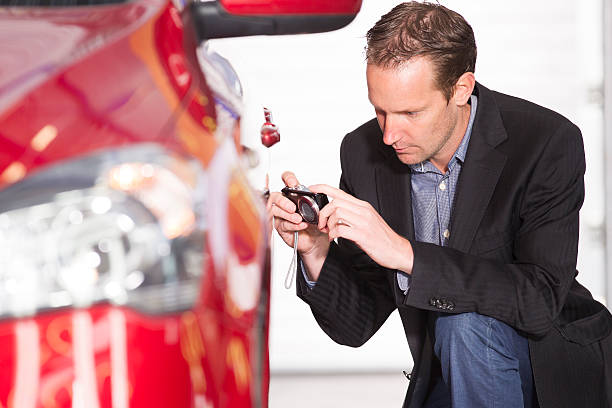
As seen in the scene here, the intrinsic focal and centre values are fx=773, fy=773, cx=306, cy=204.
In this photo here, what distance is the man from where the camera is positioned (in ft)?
4.99

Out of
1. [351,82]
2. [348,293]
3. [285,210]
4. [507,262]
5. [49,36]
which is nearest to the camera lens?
[49,36]

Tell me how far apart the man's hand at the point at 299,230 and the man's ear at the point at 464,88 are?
41 centimetres

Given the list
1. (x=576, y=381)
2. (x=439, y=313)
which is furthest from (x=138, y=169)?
(x=576, y=381)

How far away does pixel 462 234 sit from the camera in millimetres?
1636

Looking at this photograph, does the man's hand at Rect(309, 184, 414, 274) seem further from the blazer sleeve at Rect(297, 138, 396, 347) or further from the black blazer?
the blazer sleeve at Rect(297, 138, 396, 347)

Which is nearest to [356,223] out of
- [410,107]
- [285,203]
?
[285,203]

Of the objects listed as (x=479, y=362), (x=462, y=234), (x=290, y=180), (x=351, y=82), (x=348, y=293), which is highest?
(x=351, y=82)

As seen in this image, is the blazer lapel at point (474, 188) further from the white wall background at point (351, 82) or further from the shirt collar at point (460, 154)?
the white wall background at point (351, 82)

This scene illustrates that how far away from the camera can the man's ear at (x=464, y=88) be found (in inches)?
65.7

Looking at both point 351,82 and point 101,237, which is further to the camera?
point 351,82

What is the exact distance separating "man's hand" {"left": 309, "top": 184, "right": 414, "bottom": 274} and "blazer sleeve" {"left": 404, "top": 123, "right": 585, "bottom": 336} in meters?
0.09

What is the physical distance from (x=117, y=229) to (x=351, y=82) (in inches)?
98.9

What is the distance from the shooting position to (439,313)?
163 centimetres

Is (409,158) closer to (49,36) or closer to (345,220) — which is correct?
(345,220)
